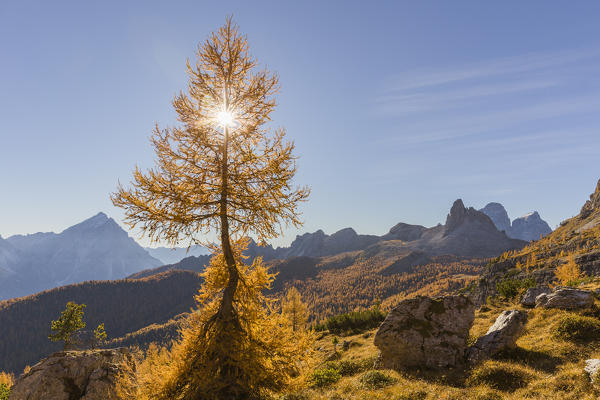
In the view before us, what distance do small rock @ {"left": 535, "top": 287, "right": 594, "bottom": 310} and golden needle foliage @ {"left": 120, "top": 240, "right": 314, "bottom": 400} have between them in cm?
1890

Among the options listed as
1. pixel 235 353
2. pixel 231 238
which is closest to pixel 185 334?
pixel 235 353

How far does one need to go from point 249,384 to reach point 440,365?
10.9 m

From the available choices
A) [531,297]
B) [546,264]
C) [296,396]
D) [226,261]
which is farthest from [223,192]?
[546,264]

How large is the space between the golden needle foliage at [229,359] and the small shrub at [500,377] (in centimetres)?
806

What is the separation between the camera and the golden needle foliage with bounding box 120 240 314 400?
9.83 metres

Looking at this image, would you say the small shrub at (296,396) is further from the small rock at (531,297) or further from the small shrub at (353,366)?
the small rock at (531,297)

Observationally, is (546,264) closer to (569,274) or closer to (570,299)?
(569,274)

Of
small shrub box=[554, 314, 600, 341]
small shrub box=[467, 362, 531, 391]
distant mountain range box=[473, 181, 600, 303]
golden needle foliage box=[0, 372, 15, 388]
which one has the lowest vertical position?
golden needle foliage box=[0, 372, 15, 388]

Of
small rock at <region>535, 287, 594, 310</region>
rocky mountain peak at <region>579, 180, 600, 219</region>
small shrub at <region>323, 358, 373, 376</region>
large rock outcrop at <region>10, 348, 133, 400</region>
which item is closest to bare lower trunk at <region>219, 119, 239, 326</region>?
large rock outcrop at <region>10, 348, 133, 400</region>

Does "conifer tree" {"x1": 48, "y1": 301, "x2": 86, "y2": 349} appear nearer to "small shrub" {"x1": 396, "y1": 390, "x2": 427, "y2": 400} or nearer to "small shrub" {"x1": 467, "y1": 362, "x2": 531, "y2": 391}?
"small shrub" {"x1": 396, "y1": 390, "x2": 427, "y2": 400}

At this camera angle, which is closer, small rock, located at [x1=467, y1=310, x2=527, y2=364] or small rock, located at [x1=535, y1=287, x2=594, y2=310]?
small rock, located at [x1=467, y1=310, x2=527, y2=364]

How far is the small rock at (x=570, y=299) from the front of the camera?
A: 57.4ft

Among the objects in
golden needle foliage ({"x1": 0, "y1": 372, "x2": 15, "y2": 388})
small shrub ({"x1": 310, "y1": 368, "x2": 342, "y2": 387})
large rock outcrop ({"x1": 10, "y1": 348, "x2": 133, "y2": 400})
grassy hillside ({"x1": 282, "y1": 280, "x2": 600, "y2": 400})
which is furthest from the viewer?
golden needle foliage ({"x1": 0, "y1": 372, "x2": 15, "y2": 388})

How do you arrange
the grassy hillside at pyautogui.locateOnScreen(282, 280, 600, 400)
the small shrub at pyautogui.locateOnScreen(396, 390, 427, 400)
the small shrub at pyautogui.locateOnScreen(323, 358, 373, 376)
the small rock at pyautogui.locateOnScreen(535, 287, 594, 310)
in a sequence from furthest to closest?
the small shrub at pyautogui.locateOnScreen(323, 358, 373, 376) → the small rock at pyautogui.locateOnScreen(535, 287, 594, 310) → the small shrub at pyautogui.locateOnScreen(396, 390, 427, 400) → the grassy hillside at pyautogui.locateOnScreen(282, 280, 600, 400)
